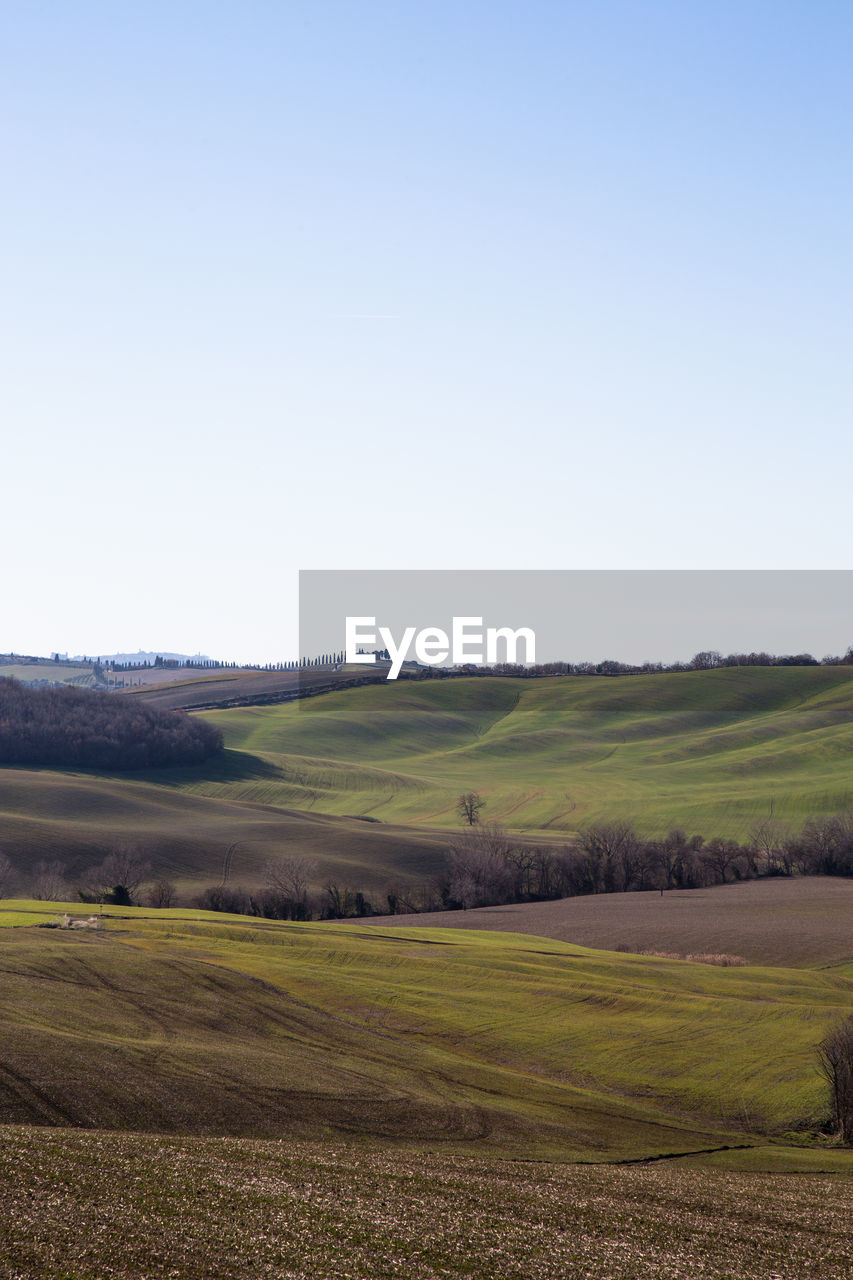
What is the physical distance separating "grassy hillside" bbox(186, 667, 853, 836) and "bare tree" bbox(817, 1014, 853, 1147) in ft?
230

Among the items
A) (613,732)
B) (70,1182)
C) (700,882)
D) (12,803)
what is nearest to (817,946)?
→ (700,882)

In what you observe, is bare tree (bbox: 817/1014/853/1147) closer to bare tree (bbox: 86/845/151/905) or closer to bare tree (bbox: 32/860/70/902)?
bare tree (bbox: 86/845/151/905)

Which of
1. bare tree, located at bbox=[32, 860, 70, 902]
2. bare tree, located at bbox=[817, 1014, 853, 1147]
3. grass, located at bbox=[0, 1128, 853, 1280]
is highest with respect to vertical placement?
grass, located at bbox=[0, 1128, 853, 1280]

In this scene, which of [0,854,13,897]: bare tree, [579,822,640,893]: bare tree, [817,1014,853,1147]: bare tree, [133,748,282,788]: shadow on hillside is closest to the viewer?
[817,1014,853,1147]: bare tree

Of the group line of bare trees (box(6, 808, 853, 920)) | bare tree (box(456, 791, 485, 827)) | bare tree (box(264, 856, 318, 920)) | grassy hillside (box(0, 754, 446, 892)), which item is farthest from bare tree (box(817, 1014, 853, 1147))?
bare tree (box(456, 791, 485, 827))

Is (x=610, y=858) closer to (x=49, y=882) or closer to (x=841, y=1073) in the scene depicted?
(x=49, y=882)

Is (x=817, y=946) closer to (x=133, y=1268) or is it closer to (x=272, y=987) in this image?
(x=272, y=987)

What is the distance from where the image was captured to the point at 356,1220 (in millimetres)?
19453

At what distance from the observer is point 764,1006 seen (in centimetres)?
5150

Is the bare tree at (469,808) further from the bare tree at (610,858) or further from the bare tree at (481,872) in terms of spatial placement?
the bare tree at (610,858)

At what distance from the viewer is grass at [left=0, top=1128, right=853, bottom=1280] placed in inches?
673

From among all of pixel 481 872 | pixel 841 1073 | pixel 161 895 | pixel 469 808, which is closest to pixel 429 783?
pixel 469 808

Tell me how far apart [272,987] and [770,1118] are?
21412 mm

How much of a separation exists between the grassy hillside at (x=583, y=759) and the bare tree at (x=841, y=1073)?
230 feet
